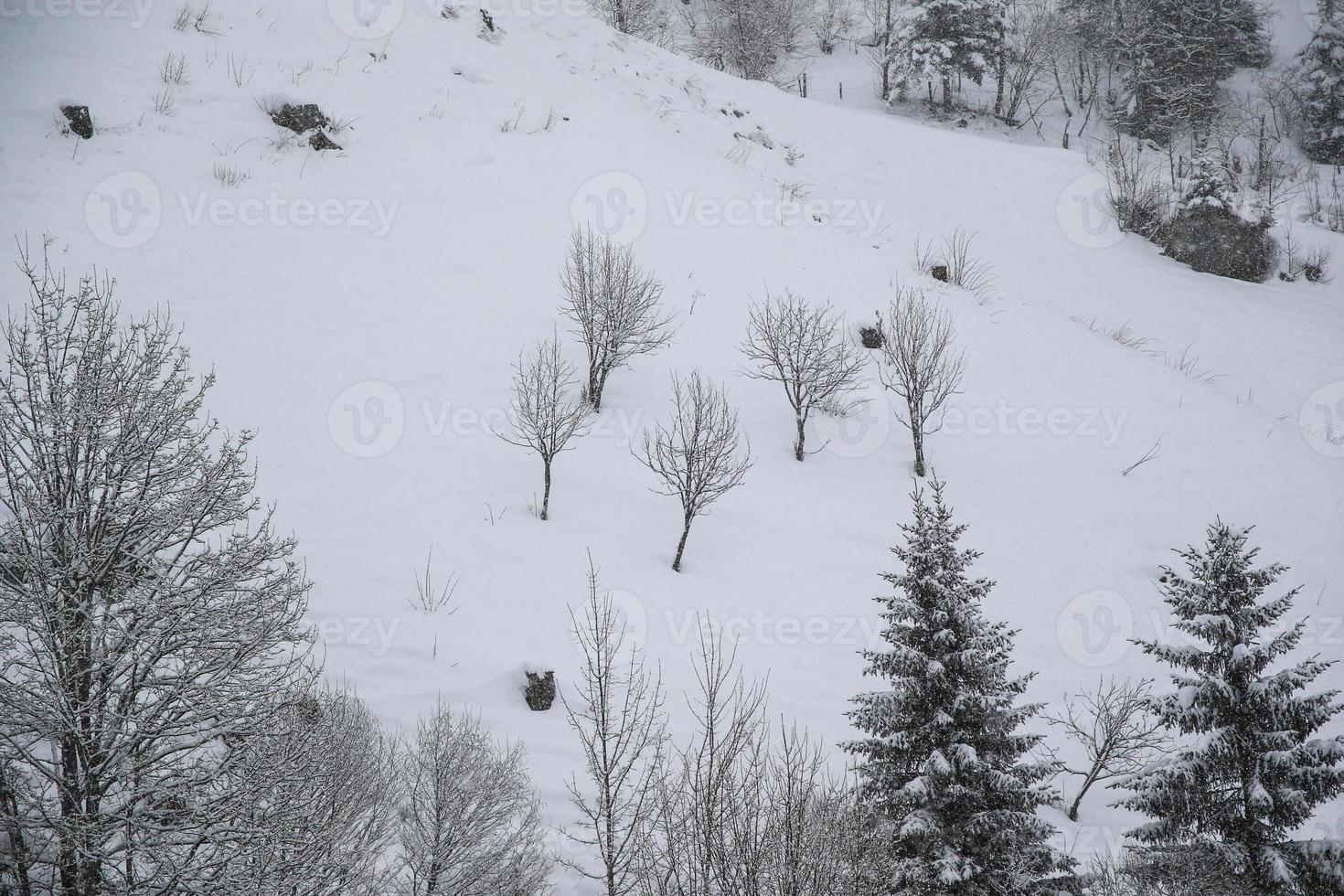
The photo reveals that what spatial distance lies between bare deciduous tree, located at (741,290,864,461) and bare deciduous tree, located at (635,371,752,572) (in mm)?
1904

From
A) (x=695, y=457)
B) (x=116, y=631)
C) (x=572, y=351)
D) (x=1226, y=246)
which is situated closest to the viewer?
(x=116, y=631)

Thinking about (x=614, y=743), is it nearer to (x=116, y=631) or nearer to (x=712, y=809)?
(x=712, y=809)

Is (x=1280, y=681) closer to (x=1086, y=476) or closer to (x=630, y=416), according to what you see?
(x=1086, y=476)

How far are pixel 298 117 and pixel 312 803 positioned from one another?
19.3 m

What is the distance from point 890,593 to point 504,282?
A: 12.4 metres

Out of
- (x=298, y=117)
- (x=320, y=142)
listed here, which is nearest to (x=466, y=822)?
(x=320, y=142)

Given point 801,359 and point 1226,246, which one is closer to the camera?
point 801,359

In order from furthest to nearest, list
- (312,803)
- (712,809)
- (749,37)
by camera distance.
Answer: (749,37) < (312,803) < (712,809)

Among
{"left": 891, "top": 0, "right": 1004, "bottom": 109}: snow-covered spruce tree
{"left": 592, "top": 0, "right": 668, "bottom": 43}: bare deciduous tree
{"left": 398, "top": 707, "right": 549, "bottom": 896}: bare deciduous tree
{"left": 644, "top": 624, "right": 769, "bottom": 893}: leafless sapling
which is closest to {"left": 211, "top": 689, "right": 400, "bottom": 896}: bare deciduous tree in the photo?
{"left": 398, "top": 707, "right": 549, "bottom": 896}: bare deciduous tree

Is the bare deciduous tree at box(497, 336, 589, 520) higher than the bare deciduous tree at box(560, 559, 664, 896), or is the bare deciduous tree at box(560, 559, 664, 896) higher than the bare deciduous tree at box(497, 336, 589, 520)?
the bare deciduous tree at box(497, 336, 589, 520)

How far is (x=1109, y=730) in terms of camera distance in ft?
39.7

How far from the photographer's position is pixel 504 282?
61.8ft

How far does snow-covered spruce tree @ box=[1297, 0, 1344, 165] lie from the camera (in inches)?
1248

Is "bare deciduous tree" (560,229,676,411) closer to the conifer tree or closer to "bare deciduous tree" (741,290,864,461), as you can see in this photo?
"bare deciduous tree" (741,290,864,461)
